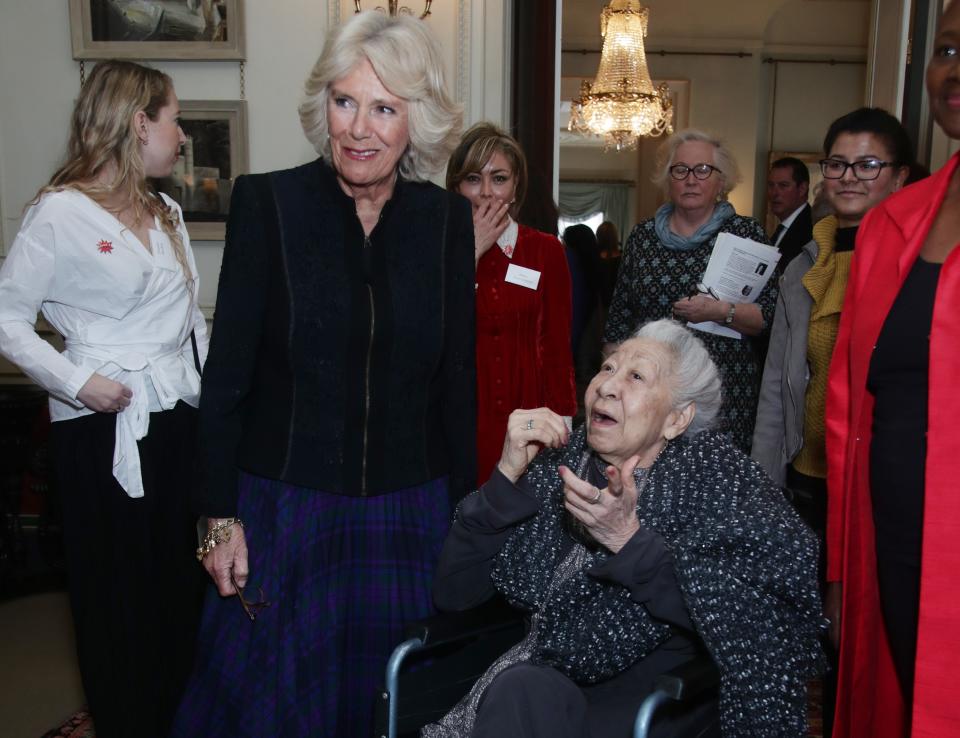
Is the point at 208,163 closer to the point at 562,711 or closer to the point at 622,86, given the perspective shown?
the point at 562,711

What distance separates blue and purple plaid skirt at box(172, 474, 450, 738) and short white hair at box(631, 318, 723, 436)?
610 millimetres

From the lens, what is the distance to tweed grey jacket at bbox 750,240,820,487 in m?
2.63

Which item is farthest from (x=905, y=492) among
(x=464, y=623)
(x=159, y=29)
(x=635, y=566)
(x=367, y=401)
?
(x=159, y=29)

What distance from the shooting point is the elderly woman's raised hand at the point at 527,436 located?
183 centimetres

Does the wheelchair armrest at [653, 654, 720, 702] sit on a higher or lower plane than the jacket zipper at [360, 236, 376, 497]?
lower

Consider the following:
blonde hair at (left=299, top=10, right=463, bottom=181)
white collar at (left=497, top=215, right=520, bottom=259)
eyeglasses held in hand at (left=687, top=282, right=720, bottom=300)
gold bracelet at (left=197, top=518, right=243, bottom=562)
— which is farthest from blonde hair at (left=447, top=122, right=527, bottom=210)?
gold bracelet at (left=197, top=518, right=243, bottom=562)

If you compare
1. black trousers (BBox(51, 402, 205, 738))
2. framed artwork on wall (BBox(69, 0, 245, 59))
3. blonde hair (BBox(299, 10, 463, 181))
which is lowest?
black trousers (BBox(51, 402, 205, 738))

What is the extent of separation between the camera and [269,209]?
5.69 ft

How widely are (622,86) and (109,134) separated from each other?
6.54 m

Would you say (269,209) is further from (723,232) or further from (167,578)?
(723,232)

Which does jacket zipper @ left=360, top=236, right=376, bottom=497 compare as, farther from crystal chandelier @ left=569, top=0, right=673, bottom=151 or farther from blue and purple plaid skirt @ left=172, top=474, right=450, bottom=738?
crystal chandelier @ left=569, top=0, right=673, bottom=151

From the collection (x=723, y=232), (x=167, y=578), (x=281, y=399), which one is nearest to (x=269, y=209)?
(x=281, y=399)

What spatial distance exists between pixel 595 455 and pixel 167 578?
1.30 m

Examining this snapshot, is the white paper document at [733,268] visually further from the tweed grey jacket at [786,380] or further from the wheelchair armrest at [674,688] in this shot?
the wheelchair armrest at [674,688]
